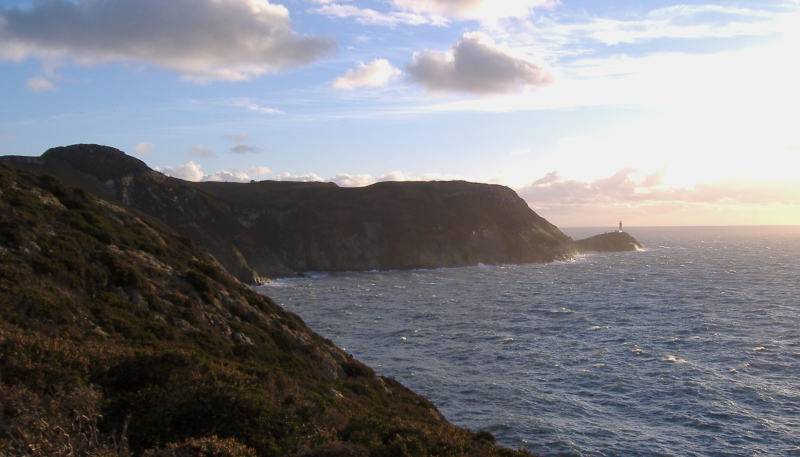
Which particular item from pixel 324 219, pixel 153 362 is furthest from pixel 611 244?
pixel 153 362

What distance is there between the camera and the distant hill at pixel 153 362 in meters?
9.01

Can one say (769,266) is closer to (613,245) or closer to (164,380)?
(613,245)

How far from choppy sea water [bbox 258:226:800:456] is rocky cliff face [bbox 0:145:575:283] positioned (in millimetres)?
32705

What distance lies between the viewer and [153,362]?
11.7 metres

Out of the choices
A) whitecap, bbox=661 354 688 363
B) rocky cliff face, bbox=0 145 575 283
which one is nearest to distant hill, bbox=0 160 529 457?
whitecap, bbox=661 354 688 363

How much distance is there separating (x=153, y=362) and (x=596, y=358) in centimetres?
2982

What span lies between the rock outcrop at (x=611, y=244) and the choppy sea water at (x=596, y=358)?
3438 inches

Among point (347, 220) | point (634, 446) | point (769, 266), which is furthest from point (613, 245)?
point (634, 446)

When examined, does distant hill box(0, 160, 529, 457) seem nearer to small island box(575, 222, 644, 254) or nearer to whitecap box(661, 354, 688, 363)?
whitecap box(661, 354, 688, 363)

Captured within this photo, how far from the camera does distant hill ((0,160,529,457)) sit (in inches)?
355

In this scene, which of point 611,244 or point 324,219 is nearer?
point 324,219

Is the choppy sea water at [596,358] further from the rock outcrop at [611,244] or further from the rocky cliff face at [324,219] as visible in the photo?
the rock outcrop at [611,244]

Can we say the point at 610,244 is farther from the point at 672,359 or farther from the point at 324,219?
the point at 672,359

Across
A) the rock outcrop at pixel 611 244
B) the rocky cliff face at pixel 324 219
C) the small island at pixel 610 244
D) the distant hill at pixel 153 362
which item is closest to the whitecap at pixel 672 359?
the distant hill at pixel 153 362
